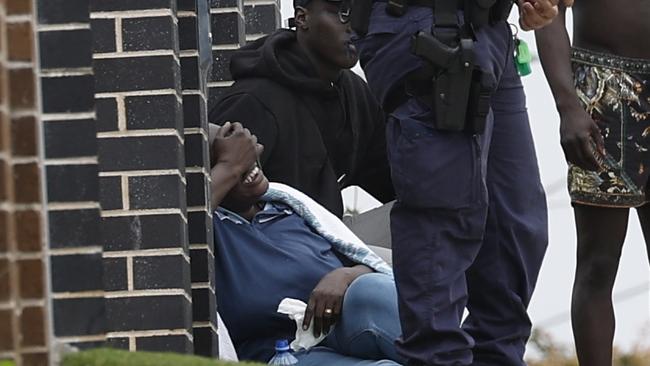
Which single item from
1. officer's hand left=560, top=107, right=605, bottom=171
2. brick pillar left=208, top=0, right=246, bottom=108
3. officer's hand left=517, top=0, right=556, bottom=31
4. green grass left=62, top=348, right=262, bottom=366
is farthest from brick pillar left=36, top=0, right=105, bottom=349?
brick pillar left=208, top=0, right=246, bottom=108

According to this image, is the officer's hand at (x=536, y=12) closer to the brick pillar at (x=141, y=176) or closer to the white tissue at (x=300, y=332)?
the brick pillar at (x=141, y=176)

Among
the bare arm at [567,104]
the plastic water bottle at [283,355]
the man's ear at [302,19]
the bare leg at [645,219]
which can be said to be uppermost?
the man's ear at [302,19]

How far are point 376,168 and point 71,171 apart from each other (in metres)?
3.25

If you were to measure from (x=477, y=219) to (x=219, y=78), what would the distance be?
224 cm

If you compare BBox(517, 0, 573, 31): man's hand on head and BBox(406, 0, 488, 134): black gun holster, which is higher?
BBox(517, 0, 573, 31): man's hand on head

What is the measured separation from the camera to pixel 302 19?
695 cm

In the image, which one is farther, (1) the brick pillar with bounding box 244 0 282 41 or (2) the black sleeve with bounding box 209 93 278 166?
(1) the brick pillar with bounding box 244 0 282 41

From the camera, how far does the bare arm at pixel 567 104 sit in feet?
18.8

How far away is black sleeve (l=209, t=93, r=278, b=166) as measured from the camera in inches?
257

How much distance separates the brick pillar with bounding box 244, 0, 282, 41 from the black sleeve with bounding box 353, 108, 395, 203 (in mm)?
700

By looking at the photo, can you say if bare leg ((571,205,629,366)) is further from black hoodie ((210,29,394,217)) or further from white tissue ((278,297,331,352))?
black hoodie ((210,29,394,217))

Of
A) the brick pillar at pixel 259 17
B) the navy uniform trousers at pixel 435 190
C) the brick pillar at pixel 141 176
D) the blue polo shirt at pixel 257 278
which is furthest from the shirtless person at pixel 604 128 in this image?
the brick pillar at pixel 259 17

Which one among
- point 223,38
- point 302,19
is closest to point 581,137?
point 302,19

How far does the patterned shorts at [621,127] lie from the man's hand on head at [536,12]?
80 cm
